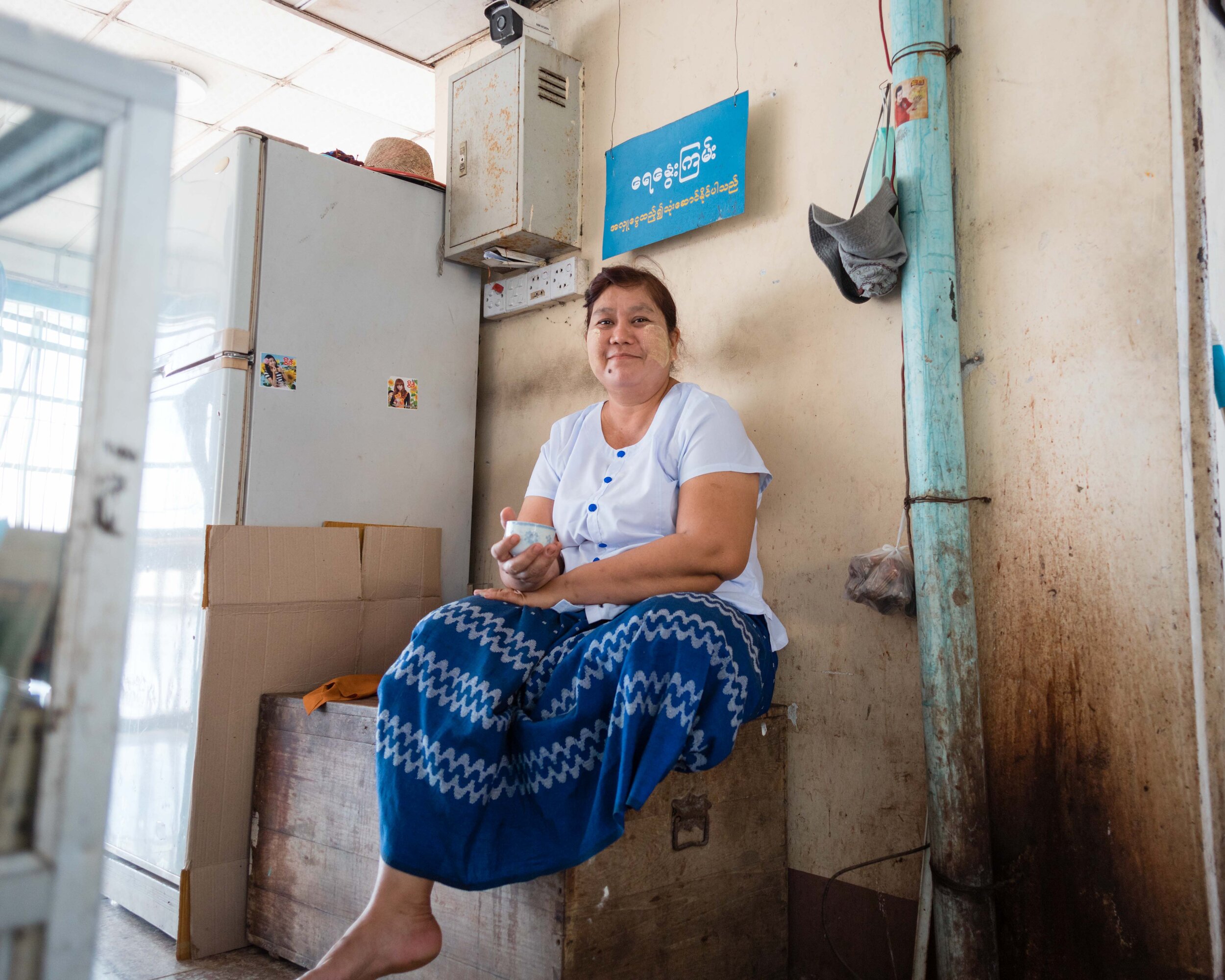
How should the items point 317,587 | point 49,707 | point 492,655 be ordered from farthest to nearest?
1. point 317,587
2. point 492,655
3. point 49,707

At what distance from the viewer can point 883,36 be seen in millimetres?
1708

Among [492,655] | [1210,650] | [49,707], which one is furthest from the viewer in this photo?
[492,655]

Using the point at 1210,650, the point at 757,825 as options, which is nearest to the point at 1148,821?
the point at 1210,650

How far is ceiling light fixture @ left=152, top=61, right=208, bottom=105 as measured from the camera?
10.1 feet

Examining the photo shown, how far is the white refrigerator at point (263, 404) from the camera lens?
77.1 inches

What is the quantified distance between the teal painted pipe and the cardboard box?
127cm

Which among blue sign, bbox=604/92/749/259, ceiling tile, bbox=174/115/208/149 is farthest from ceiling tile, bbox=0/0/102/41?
blue sign, bbox=604/92/749/259

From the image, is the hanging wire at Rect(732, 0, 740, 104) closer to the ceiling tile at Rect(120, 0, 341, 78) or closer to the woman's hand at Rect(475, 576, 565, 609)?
the woman's hand at Rect(475, 576, 565, 609)

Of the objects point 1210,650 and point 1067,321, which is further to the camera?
point 1067,321

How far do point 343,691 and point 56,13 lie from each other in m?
2.50

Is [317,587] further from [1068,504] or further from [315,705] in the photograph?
[1068,504]

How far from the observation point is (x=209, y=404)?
2.02 meters

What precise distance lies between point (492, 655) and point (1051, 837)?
A: 95cm

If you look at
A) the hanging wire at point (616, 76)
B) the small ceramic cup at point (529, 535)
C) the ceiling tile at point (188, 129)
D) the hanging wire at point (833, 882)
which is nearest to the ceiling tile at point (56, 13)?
the ceiling tile at point (188, 129)
